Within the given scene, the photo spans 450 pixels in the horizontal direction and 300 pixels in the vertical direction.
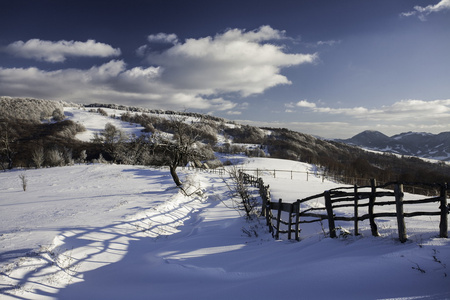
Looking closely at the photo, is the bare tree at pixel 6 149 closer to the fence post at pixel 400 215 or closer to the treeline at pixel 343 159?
the fence post at pixel 400 215

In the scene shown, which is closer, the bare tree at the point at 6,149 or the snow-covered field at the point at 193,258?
the snow-covered field at the point at 193,258

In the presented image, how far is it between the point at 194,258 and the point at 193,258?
0.03 metres

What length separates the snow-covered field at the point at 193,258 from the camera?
13.4ft

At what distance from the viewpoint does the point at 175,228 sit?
38.2 ft

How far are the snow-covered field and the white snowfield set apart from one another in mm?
24


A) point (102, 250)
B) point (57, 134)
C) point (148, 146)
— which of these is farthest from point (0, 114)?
point (102, 250)

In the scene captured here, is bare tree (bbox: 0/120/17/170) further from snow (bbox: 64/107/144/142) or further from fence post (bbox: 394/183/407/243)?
snow (bbox: 64/107/144/142)

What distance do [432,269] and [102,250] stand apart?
922 cm

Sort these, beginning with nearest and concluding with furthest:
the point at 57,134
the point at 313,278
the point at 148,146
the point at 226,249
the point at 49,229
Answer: the point at 313,278, the point at 226,249, the point at 49,229, the point at 148,146, the point at 57,134

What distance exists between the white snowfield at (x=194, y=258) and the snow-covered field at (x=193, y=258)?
24mm

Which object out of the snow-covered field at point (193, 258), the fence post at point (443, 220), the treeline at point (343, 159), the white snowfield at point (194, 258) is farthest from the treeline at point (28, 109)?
the fence post at point (443, 220)

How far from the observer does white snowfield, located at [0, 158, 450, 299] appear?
4.08 m

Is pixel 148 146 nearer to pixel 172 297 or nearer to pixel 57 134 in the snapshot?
pixel 172 297

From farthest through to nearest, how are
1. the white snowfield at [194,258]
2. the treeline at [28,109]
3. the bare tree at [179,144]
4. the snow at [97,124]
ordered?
the treeline at [28,109] → the snow at [97,124] → the bare tree at [179,144] → the white snowfield at [194,258]
